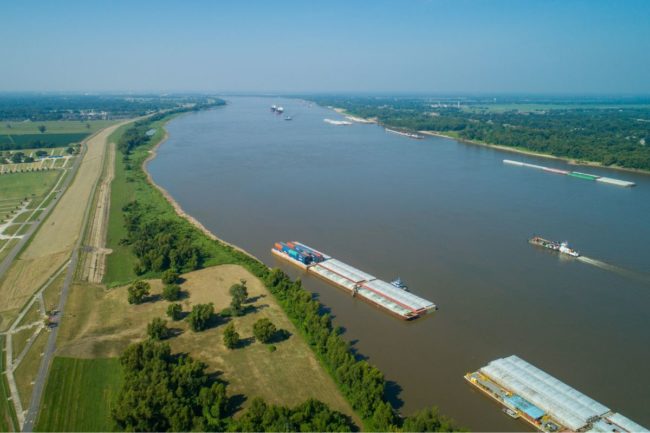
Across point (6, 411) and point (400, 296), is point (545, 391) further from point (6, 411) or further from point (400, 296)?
point (6, 411)

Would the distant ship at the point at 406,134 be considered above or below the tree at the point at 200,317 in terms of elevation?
above

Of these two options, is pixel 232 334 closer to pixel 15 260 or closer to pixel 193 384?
pixel 193 384

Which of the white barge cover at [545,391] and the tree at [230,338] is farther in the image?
the tree at [230,338]

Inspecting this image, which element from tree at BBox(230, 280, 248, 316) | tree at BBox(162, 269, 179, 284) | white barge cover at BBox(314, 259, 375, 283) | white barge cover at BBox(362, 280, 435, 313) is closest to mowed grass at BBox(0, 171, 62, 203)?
tree at BBox(162, 269, 179, 284)

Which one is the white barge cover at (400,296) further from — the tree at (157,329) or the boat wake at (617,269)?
the boat wake at (617,269)

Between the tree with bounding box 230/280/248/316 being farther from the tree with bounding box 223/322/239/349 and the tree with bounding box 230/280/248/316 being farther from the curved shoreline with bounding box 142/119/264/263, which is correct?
the curved shoreline with bounding box 142/119/264/263

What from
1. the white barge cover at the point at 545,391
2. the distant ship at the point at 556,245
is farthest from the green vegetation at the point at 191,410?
the distant ship at the point at 556,245

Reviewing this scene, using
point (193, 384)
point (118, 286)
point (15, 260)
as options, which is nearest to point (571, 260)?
point (193, 384)
